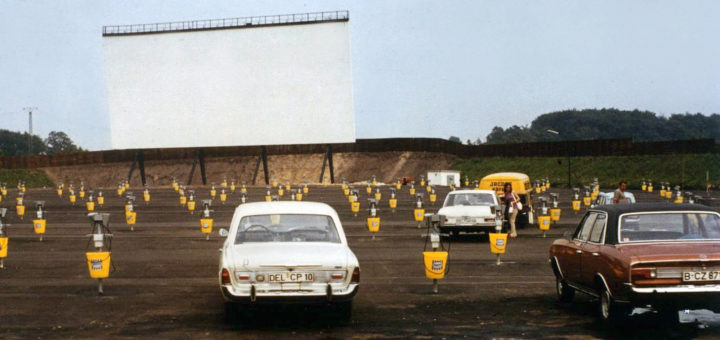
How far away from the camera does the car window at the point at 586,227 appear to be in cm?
1152

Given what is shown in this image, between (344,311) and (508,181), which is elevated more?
(508,181)

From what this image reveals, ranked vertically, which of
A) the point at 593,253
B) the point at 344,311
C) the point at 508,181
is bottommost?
the point at 344,311

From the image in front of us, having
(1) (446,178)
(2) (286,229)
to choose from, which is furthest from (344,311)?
(1) (446,178)

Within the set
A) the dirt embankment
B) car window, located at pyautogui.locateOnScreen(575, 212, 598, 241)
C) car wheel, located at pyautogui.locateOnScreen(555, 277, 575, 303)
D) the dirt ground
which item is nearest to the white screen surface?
the dirt embankment

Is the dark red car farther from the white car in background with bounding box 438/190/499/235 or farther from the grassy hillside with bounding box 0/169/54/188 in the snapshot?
the grassy hillside with bounding box 0/169/54/188

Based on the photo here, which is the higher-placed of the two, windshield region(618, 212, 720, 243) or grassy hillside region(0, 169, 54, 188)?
grassy hillside region(0, 169, 54, 188)

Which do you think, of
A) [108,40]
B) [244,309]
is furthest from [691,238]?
[108,40]

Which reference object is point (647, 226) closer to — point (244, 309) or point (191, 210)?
point (244, 309)

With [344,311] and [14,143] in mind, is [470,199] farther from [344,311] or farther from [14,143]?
[14,143]

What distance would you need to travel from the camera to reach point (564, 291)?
1223 cm

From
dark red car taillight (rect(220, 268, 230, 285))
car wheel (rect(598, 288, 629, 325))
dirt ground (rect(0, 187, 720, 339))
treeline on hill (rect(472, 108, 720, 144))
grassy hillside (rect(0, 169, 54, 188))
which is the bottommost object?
dirt ground (rect(0, 187, 720, 339))

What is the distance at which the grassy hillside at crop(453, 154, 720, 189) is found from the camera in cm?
7644

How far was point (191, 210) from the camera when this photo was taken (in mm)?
41469

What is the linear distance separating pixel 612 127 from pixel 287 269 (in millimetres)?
169031
